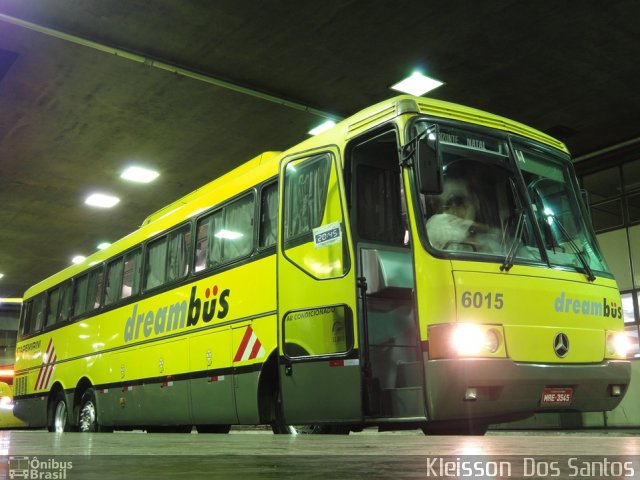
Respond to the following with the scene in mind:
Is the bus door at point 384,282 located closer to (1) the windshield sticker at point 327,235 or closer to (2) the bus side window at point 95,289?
(1) the windshield sticker at point 327,235

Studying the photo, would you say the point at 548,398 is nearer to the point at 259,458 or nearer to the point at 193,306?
the point at 259,458

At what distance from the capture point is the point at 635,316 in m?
14.4

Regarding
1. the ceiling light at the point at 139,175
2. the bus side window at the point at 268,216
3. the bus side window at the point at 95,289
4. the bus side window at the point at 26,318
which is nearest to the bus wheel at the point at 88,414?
the bus side window at the point at 95,289

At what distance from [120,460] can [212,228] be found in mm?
5699

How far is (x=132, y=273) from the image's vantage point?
10.4 metres

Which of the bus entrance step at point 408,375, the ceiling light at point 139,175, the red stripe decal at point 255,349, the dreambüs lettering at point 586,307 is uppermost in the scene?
the ceiling light at point 139,175

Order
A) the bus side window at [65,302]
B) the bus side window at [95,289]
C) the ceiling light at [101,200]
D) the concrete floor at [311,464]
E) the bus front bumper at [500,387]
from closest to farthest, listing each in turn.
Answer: the concrete floor at [311,464] → the bus front bumper at [500,387] → the bus side window at [95,289] → the bus side window at [65,302] → the ceiling light at [101,200]

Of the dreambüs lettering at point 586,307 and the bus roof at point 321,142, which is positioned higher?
the bus roof at point 321,142

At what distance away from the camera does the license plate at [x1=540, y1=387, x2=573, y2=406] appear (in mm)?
5695

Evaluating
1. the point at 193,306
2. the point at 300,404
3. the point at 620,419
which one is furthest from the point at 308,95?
the point at 620,419

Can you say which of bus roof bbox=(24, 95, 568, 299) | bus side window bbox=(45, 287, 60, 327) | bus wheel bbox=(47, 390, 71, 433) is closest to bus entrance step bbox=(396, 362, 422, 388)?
bus roof bbox=(24, 95, 568, 299)

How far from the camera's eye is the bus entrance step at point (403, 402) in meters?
5.66

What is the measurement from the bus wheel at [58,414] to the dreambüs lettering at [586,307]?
9262 mm

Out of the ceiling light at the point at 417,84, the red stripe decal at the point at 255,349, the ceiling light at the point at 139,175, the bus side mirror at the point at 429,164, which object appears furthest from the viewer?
the ceiling light at the point at 139,175
